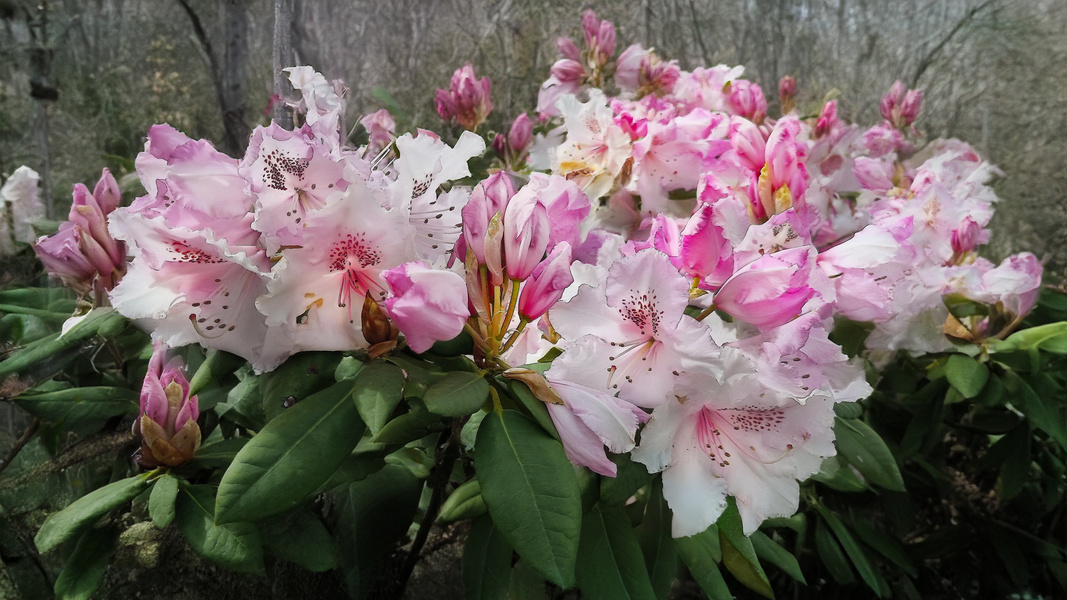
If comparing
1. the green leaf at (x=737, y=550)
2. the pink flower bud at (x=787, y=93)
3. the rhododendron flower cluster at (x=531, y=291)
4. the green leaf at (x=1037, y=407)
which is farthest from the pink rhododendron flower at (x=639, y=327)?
the pink flower bud at (x=787, y=93)

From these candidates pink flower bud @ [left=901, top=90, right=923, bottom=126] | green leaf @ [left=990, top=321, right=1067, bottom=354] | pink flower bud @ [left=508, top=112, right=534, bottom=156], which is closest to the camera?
green leaf @ [left=990, top=321, right=1067, bottom=354]

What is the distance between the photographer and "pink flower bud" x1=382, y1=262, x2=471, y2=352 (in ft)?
1.39

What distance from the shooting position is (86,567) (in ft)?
2.00

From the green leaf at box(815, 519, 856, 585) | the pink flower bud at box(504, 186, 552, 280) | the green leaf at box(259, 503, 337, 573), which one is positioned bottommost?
the green leaf at box(815, 519, 856, 585)

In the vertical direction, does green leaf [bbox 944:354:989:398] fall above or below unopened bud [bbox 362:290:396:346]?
below

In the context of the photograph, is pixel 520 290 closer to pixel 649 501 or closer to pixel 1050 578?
pixel 649 501

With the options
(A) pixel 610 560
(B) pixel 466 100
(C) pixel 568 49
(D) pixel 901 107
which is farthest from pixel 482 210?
(D) pixel 901 107

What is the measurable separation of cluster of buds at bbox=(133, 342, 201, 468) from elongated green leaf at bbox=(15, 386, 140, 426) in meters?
0.13

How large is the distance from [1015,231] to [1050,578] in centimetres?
99

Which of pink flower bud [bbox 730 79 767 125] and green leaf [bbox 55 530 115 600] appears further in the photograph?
pink flower bud [bbox 730 79 767 125]

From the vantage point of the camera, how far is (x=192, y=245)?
45cm

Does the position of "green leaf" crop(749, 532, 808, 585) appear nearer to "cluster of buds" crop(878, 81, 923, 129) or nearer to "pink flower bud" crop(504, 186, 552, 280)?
"pink flower bud" crop(504, 186, 552, 280)

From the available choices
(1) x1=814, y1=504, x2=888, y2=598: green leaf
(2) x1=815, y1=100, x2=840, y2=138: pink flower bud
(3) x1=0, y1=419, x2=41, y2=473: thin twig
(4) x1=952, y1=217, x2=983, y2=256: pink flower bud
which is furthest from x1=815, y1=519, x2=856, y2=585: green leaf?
(3) x1=0, y1=419, x2=41, y2=473: thin twig

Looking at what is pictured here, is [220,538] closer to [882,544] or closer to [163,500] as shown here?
[163,500]
